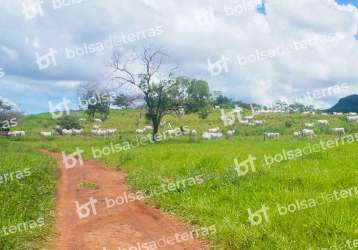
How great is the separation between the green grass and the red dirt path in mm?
373

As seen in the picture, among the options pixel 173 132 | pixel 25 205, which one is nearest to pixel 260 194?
pixel 25 205

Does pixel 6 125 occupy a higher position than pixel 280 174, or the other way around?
pixel 6 125

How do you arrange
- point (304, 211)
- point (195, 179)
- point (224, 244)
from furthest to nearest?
point (195, 179) < point (304, 211) < point (224, 244)

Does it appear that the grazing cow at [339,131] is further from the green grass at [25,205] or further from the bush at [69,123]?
the bush at [69,123]

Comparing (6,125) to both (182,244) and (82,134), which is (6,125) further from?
(182,244)

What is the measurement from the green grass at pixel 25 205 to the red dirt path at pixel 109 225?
373 millimetres

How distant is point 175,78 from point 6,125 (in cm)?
2706

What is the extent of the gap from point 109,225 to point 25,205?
2.70 meters

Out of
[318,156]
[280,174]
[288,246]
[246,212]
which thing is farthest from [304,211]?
[318,156]

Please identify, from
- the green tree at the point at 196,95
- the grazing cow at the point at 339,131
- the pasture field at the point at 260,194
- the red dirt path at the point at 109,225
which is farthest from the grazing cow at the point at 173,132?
the red dirt path at the point at 109,225

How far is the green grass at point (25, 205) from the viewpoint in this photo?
10070 millimetres

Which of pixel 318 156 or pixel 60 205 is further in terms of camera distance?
pixel 318 156

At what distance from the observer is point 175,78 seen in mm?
44875

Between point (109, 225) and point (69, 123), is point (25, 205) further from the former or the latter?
point (69, 123)
